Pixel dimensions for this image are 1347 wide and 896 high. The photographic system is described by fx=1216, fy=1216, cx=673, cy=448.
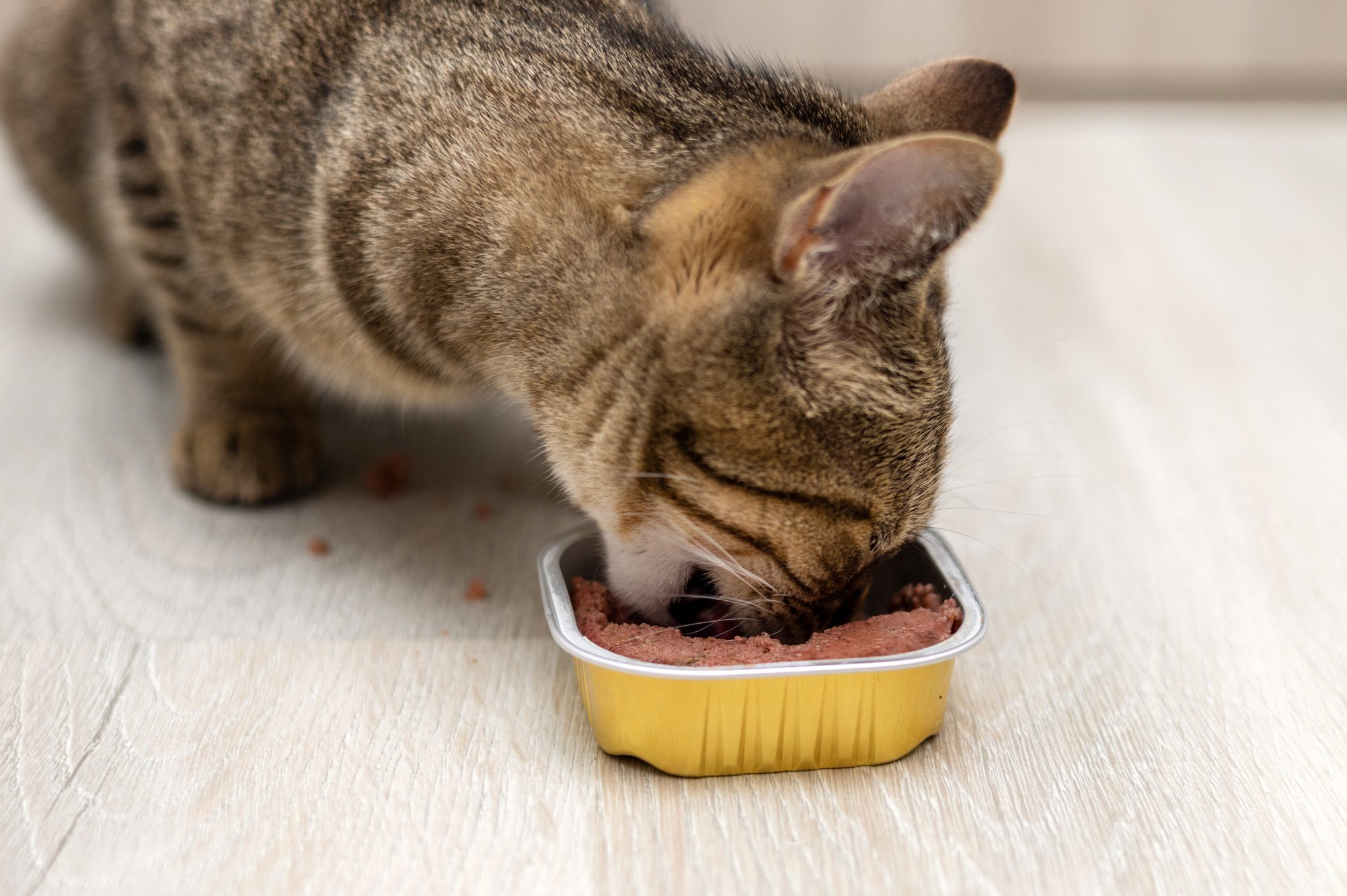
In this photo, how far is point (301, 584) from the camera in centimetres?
141

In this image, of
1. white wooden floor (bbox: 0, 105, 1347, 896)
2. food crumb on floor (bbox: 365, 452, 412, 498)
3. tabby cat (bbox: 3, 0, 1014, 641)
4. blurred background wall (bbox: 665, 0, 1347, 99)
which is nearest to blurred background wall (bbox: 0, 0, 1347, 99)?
blurred background wall (bbox: 665, 0, 1347, 99)

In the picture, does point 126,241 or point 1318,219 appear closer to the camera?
point 126,241

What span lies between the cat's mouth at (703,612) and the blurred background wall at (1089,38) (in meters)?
2.23

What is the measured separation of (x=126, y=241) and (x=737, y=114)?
0.92 m

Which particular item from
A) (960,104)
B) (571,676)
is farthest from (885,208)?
(571,676)

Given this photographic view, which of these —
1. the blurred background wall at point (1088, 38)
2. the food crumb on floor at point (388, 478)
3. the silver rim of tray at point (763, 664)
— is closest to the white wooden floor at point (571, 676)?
the food crumb on floor at point (388, 478)

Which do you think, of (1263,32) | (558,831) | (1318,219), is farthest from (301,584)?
(1263,32)

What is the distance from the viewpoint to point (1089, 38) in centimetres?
320

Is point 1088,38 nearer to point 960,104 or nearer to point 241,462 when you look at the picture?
point 960,104

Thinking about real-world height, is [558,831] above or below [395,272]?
below

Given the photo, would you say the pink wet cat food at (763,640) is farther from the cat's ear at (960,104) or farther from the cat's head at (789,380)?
the cat's ear at (960,104)

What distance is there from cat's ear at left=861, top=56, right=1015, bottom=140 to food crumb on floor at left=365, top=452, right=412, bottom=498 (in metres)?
0.81

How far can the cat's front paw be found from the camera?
61.6 inches

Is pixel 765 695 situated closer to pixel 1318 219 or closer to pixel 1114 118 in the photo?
pixel 1318 219
